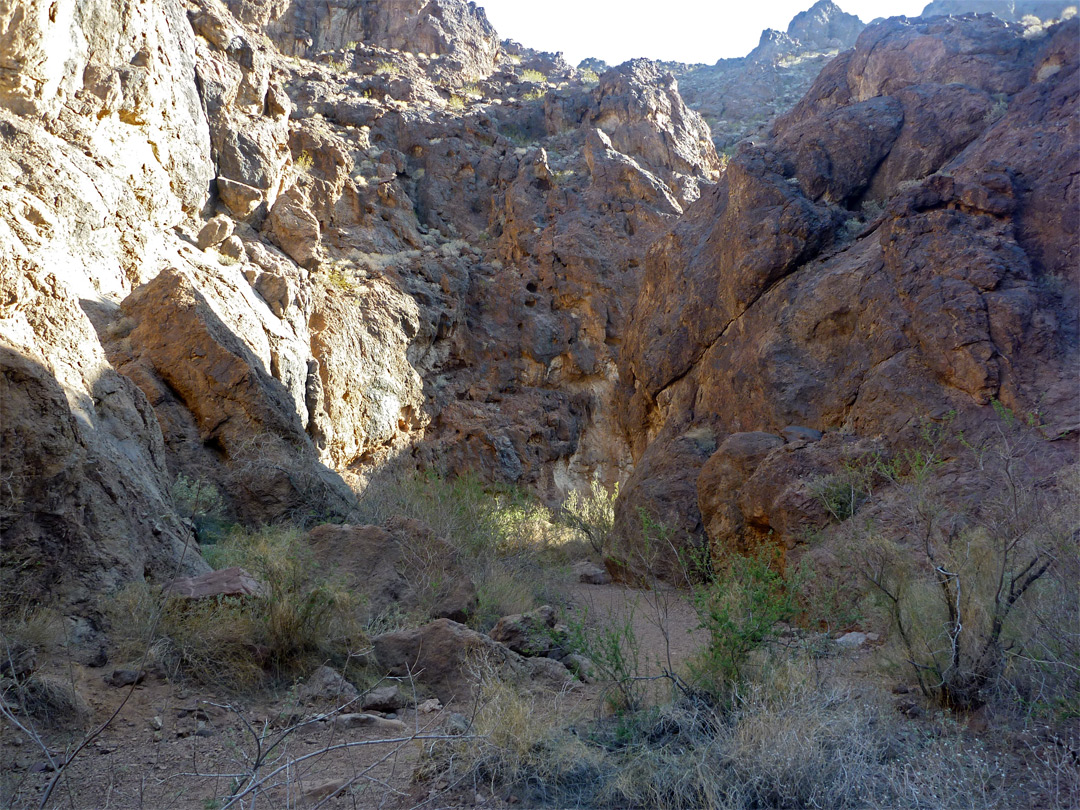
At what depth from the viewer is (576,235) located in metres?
21.5

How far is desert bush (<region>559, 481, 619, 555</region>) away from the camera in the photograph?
45.2 ft

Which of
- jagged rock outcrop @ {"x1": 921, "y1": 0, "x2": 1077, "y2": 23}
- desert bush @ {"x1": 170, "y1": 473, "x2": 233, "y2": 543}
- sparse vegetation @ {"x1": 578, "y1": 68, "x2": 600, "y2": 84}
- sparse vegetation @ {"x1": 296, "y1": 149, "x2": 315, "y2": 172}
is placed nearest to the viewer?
desert bush @ {"x1": 170, "y1": 473, "x2": 233, "y2": 543}

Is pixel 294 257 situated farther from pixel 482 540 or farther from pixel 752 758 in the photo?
pixel 752 758

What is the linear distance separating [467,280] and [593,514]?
28.7 ft

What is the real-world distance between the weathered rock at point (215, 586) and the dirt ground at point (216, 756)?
2.36 ft

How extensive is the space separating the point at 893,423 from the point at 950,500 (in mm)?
1667

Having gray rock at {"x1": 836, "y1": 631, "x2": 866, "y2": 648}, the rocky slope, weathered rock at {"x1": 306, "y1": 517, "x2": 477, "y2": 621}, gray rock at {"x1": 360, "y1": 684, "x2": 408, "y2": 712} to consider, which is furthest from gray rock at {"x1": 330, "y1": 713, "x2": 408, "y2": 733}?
gray rock at {"x1": 836, "y1": 631, "x2": 866, "y2": 648}

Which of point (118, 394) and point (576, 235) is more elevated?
point (576, 235)

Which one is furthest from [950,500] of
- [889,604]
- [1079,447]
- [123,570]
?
[123,570]

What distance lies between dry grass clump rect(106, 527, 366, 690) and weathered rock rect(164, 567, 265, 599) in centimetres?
6

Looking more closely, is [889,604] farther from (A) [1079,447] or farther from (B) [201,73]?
(B) [201,73]

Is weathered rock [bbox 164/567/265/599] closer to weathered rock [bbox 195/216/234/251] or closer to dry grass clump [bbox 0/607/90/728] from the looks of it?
dry grass clump [bbox 0/607/90/728]

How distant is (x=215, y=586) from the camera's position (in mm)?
5504

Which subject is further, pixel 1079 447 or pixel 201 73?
pixel 201 73
